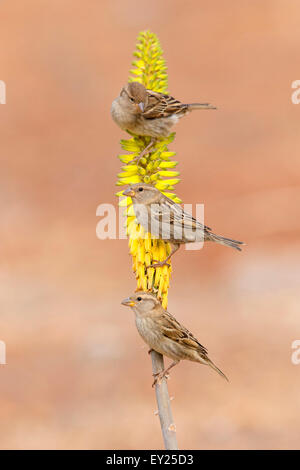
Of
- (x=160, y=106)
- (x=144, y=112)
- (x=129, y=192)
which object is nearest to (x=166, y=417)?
(x=129, y=192)

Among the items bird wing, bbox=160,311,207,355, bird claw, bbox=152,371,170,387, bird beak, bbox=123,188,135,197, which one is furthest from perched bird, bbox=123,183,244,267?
bird claw, bbox=152,371,170,387

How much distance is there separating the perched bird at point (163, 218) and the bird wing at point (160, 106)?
0.24 meters

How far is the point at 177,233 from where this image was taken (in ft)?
4.45

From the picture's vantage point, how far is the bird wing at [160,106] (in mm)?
1530

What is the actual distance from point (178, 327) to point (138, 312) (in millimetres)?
102

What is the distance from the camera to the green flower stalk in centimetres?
129

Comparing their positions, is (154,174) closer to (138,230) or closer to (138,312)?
(138,230)

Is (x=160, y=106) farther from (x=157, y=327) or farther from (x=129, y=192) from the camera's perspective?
(x=157, y=327)

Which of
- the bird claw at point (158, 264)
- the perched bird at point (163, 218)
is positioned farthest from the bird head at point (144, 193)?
the bird claw at point (158, 264)

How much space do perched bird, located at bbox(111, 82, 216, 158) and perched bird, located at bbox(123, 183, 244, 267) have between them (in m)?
0.08

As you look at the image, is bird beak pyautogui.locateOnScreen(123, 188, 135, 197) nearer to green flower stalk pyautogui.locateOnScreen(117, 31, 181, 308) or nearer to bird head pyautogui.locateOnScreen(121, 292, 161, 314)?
green flower stalk pyautogui.locateOnScreen(117, 31, 181, 308)

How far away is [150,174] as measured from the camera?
4.33 ft

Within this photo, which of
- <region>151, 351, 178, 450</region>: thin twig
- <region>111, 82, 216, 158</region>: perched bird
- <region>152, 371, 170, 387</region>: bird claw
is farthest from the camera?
<region>111, 82, 216, 158</region>: perched bird

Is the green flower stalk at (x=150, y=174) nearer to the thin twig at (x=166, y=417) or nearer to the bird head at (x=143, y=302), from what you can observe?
the bird head at (x=143, y=302)
